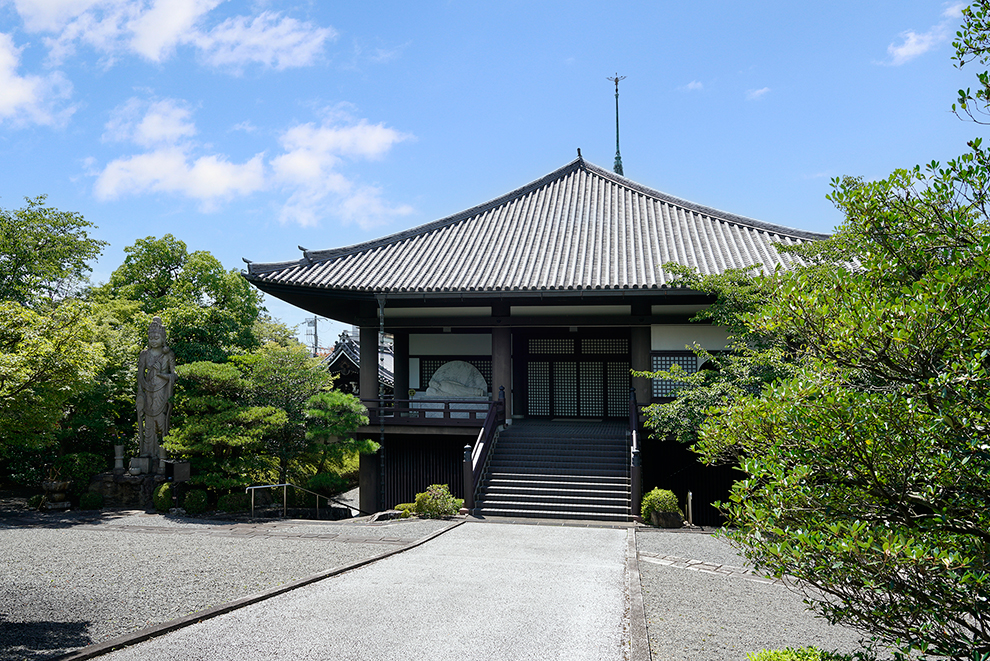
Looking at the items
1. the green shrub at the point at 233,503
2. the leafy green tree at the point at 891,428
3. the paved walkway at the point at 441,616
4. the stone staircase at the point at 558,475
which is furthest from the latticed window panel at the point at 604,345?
the leafy green tree at the point at 891,428

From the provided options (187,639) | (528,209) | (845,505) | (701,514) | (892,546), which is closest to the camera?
(892,546)

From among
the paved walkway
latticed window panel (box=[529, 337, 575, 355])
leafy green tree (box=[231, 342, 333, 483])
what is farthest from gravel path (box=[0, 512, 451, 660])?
latticed window panel (box=[529, 337, 575, 355])

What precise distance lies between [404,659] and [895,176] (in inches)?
212

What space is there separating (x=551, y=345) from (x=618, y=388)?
249 cm

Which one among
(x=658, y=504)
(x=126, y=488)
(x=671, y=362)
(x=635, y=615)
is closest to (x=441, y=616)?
(x=635, y=615)

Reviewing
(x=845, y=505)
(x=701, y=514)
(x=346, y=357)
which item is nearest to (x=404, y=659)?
(x=845, y=505)

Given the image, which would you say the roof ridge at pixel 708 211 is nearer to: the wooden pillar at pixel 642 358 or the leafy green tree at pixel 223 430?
the wooden pillar at pixel 642 358

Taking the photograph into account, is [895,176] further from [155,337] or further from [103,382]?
[103,382]

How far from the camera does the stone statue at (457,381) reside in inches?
738

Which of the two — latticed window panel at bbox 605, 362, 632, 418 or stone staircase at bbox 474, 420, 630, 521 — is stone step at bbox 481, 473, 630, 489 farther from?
latticed window panel at bbox 605, 362, 632, 418

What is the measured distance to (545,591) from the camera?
7793 millimetres

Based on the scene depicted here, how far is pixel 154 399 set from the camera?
15.3m

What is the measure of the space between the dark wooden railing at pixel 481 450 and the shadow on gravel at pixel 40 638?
8133mm

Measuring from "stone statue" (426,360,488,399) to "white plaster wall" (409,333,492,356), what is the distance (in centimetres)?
37
